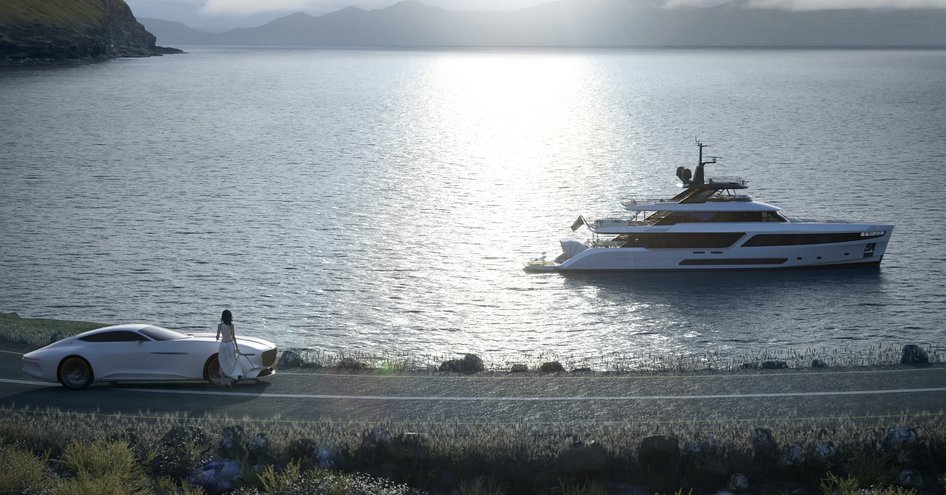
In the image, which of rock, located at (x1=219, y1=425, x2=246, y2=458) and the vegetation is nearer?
the vegetation

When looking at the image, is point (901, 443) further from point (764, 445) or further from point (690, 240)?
point (690, 240)

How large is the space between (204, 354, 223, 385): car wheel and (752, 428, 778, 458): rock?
1291 centimetres

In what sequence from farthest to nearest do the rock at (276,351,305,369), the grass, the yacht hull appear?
the yacht hull → the rock at (276,351,305,369) → the grass

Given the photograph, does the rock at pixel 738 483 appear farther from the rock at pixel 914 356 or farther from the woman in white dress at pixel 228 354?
the woman in white dress at pixel 228 354

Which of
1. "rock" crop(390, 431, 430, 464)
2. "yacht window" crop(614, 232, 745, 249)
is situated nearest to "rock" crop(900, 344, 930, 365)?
"rock" crop(390, 431, 430, 464)

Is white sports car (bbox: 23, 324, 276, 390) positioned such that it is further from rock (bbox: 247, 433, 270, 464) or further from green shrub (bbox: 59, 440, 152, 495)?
rock (bbox: 247, 433, 270, 464)

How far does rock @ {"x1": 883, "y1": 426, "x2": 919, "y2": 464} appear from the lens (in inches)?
721

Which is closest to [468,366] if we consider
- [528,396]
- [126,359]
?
[528,396]

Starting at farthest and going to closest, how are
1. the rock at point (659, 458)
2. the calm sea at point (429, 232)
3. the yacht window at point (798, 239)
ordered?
the yacht window at point (798, 239), the calm sea at point (429, 232), the rock at point (659, 458)

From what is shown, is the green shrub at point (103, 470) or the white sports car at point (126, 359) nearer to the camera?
the green shrub at point (103, 470)

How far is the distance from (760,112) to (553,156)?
67206mm

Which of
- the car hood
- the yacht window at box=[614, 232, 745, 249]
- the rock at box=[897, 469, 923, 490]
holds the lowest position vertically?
the rock at box=[897, 469, 923, 490]

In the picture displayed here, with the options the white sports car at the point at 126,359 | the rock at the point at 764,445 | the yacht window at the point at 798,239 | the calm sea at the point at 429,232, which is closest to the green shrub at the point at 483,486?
the rock at the point at 764,445

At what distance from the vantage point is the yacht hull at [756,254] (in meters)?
55.5
